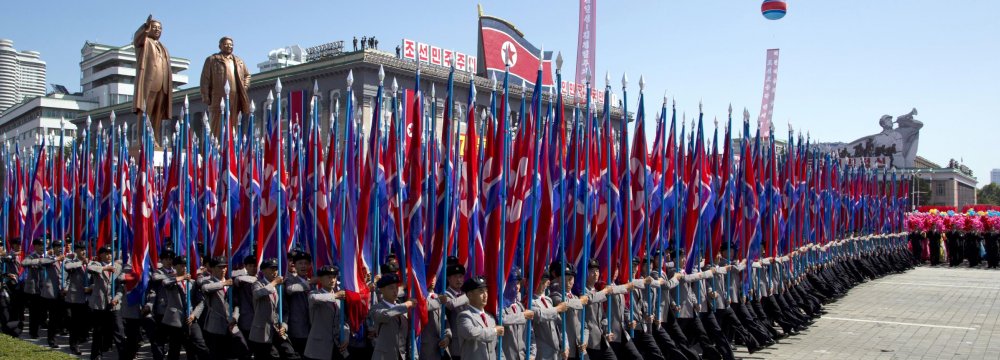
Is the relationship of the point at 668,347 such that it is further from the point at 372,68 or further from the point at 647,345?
the point at 372,68

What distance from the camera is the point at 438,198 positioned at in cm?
854

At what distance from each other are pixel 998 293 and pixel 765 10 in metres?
12.6

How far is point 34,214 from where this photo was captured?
15.8 meters

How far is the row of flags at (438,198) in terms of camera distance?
8508 millimetres

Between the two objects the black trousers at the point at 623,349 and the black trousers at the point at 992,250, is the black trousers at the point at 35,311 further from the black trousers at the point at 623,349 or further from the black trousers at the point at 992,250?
the black trousers at the point at 992,250

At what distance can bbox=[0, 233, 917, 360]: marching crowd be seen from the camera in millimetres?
7934

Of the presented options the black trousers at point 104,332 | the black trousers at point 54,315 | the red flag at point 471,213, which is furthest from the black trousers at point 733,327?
the black trousers at point 54,315

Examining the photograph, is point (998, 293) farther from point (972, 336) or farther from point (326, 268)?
point (326, 268)

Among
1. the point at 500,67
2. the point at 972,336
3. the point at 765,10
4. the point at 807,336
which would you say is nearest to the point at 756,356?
the point at 807,336

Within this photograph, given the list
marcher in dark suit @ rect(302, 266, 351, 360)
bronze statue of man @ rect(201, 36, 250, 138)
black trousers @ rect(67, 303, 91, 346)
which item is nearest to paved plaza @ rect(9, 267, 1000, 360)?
black trousers @ rect(67, 303, 91, 346)

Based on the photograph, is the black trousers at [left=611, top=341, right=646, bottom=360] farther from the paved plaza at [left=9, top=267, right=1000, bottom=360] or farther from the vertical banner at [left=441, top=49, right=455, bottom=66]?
the vertical banner at [left=441, top=49, right=455, bottom=66]

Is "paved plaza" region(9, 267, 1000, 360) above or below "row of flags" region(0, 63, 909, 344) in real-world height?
below

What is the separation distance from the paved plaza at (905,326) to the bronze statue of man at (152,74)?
10017mm

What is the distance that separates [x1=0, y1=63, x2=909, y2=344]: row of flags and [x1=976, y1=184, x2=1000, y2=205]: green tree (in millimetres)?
122430
